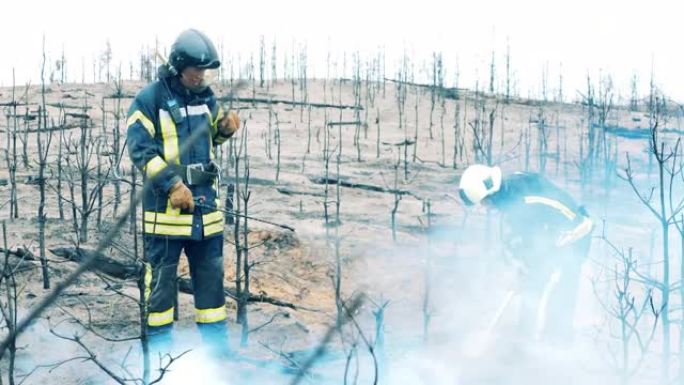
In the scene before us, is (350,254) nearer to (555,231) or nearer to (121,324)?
(555,231)

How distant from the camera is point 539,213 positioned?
626 cm

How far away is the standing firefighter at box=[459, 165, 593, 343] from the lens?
6.14m

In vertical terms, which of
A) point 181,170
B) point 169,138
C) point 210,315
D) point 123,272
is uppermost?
point 169,138

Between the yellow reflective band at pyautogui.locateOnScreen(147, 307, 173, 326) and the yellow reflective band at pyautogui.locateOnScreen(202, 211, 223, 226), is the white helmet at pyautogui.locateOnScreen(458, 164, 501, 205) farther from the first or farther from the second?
the yellow reflective band at pyautogui.locateOnScreen(147, 307, 173, 326)

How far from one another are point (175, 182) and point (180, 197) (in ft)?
0.27

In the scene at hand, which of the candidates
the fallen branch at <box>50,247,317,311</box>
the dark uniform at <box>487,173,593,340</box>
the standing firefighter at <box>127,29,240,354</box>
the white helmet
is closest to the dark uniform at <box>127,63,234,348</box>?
the standing firefighter at <box>127,29,240,354</box>

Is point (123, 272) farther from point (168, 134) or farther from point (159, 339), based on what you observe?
point (168, 134)

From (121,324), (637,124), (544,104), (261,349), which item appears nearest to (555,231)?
(261,349)

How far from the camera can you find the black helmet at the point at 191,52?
4.12 metres

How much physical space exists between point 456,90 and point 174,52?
28258 mm

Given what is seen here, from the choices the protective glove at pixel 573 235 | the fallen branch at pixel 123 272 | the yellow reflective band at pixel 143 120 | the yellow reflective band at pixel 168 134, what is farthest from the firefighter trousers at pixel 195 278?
the protective glove at pixel 573 235

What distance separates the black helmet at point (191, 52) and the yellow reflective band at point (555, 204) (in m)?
3.02

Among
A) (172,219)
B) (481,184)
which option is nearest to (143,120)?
(172,219)

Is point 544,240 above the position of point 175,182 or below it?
below
